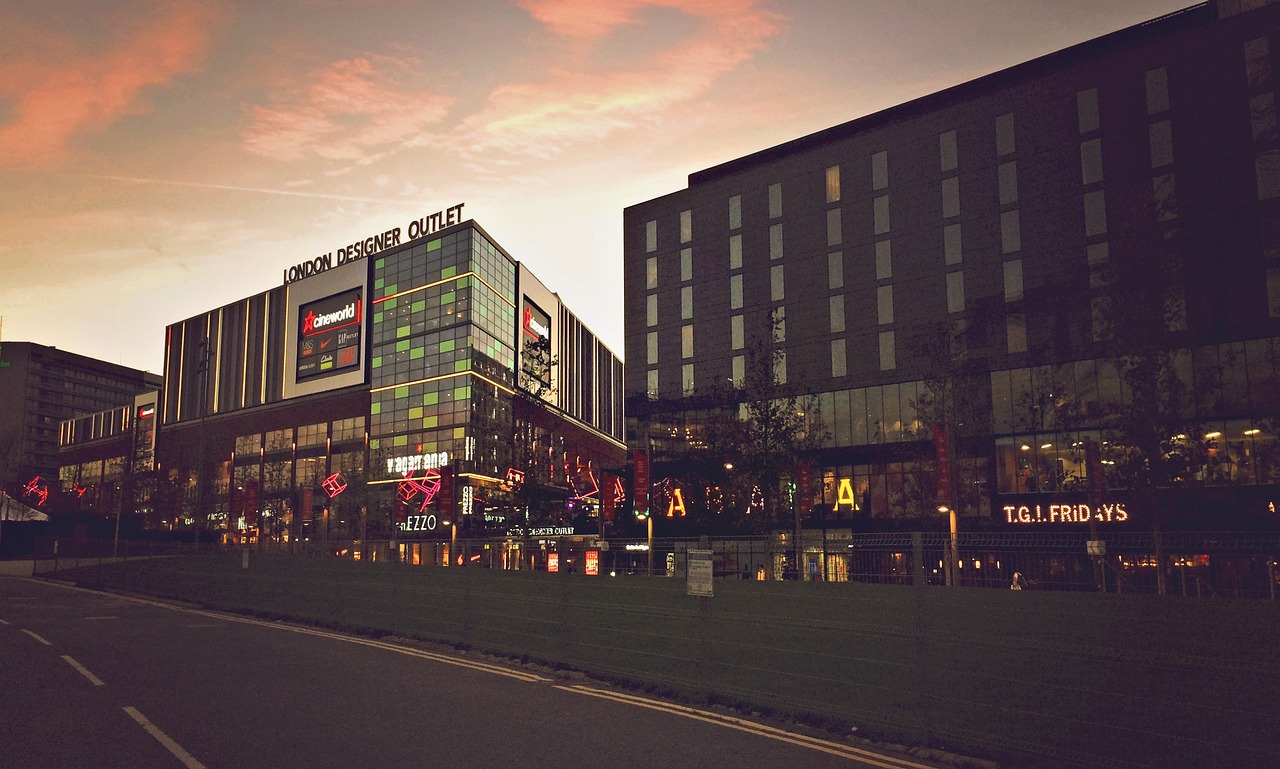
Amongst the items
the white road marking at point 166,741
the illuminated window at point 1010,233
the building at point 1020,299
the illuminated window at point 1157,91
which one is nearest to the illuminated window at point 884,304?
the building at point 1020,299

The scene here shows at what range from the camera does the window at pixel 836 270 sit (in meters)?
65.2

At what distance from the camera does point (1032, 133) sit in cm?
5866

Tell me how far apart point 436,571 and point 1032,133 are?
53.7 m

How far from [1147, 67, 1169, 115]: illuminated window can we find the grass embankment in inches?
2119

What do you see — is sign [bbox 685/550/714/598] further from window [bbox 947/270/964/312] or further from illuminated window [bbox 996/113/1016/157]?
illuminated window [bbox 996/113/1016/157]

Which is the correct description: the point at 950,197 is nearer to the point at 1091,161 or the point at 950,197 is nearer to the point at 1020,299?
the point at 1091,161

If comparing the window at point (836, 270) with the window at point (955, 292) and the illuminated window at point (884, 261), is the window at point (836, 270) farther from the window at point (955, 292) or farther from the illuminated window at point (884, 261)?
the window at point (955, 292)

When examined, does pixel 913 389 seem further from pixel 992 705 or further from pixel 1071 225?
pixel 992 705

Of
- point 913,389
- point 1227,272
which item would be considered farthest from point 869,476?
A: point 1227,272

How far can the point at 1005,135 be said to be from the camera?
5981 cm

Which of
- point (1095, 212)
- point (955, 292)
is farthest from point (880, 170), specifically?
point (1095, 212)

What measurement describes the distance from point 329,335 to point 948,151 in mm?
77937

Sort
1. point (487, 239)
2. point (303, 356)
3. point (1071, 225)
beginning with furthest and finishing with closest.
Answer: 1. point (303, 356)
2. point (487, 239)
3. point (1071, 225)

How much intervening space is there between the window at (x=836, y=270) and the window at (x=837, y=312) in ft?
3.15
